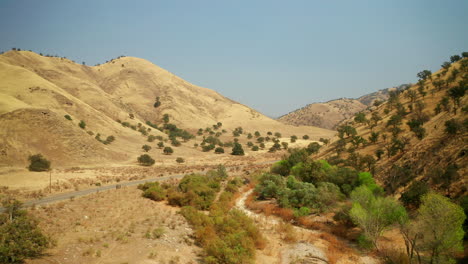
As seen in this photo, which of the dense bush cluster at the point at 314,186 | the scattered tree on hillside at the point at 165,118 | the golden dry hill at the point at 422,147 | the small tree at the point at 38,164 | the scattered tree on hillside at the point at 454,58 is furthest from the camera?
the scattered tree on hillside at the point at 165,118

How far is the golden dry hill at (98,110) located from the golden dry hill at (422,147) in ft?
134

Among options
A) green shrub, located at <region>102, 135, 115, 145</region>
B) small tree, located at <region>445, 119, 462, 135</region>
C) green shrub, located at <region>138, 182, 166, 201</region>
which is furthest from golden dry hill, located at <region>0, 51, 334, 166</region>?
small tree, located at <region>445, 119, 462, 135</region>

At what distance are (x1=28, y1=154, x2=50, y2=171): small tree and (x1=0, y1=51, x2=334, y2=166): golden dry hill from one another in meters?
2.10

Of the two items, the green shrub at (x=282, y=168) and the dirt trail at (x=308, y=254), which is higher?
the green shrub at (x=282, y=168)

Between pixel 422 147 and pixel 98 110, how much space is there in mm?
78862

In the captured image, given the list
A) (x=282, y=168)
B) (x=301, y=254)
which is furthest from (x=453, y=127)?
(x=301, y=254)

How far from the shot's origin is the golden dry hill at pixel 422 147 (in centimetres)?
2144

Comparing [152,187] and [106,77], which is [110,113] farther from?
[152,187]

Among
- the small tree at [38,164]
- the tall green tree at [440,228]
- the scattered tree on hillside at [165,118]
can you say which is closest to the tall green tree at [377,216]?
the tall green tree at [440,228]

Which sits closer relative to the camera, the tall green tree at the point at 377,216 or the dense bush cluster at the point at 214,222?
the dense bush cluster at the point at 214,222

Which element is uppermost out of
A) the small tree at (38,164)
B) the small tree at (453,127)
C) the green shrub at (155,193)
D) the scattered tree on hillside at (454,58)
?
the scattered tree on hillside at (454,58)

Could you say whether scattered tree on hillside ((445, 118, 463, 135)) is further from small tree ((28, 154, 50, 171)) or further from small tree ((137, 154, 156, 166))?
small tree ((28, 154, 50, 171))

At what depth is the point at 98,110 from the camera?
78.5 meters

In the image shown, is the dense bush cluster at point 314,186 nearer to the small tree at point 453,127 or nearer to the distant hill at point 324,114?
the small tree at point 453,127
